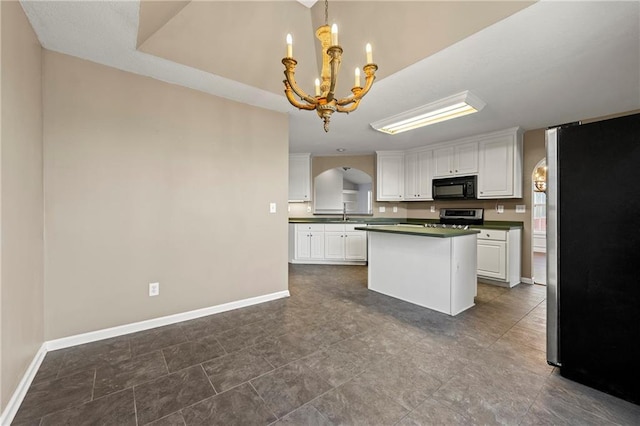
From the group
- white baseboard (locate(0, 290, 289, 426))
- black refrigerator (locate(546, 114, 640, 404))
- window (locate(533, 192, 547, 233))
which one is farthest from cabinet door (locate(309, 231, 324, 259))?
window (locate(533, 192, 547, 233))

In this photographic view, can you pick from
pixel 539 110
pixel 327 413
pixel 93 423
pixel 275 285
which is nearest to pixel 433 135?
pixel 539 110

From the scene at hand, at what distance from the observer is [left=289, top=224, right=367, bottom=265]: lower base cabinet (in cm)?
516

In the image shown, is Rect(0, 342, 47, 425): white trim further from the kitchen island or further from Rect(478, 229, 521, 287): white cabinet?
Rect(478, 229, 521, 287): white cabinet

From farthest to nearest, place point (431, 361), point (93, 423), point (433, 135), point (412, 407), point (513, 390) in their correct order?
point (433, 135), point (431, 361), point (513, 390), point (412, 407), point (93, 423)

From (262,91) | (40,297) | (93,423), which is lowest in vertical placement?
(93,423)

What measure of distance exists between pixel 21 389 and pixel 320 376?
176cm

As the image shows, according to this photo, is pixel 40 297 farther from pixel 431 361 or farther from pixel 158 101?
pixel 431 361

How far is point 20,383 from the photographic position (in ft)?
5.09

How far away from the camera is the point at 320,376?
173 centimetres

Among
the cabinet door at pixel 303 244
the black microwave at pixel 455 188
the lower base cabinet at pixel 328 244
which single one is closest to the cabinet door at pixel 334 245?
the lower base cabinet at pixel 328 244

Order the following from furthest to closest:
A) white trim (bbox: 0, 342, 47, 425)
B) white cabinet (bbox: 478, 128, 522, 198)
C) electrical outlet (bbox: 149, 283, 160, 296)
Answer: white cabinet (bbox: 478, 128, 522, 198) → electrical outlet (bbox: 149, 283, 160, 296) → white trim (bbox: 0, 342, 47, 425)

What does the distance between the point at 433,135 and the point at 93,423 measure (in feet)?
15.7

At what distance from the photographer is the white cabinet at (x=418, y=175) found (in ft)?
16.1

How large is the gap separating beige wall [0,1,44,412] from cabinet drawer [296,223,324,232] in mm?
3736
